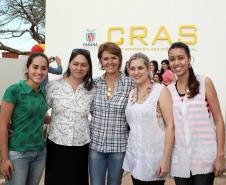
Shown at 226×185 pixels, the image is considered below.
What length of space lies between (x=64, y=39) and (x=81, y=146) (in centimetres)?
792

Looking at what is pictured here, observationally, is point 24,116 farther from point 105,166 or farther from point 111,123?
point 105,166

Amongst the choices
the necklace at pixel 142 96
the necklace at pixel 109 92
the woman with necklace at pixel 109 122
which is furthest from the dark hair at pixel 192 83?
the necklace at pixel 109 92

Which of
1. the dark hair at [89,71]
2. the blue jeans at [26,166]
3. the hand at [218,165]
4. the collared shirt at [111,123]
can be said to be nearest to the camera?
the hand at [218,165]

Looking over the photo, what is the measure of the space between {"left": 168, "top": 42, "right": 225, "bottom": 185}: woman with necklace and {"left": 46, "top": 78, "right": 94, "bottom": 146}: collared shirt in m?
0.96

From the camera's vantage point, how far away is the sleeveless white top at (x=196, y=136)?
3.03 metres

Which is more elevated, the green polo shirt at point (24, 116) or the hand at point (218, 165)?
the green polo shirt at point (24, 116)

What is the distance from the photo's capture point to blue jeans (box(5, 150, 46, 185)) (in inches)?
128

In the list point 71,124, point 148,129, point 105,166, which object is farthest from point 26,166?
point 148,129

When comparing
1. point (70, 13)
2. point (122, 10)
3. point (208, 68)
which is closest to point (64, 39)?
point (70, 13)

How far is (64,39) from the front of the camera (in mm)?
11125

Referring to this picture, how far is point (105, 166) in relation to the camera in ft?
11.9

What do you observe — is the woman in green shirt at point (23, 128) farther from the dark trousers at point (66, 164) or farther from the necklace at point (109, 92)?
the necklace at point (109, 92)

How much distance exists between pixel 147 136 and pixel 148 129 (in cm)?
7

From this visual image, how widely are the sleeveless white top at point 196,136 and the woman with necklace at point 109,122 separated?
0.67m
